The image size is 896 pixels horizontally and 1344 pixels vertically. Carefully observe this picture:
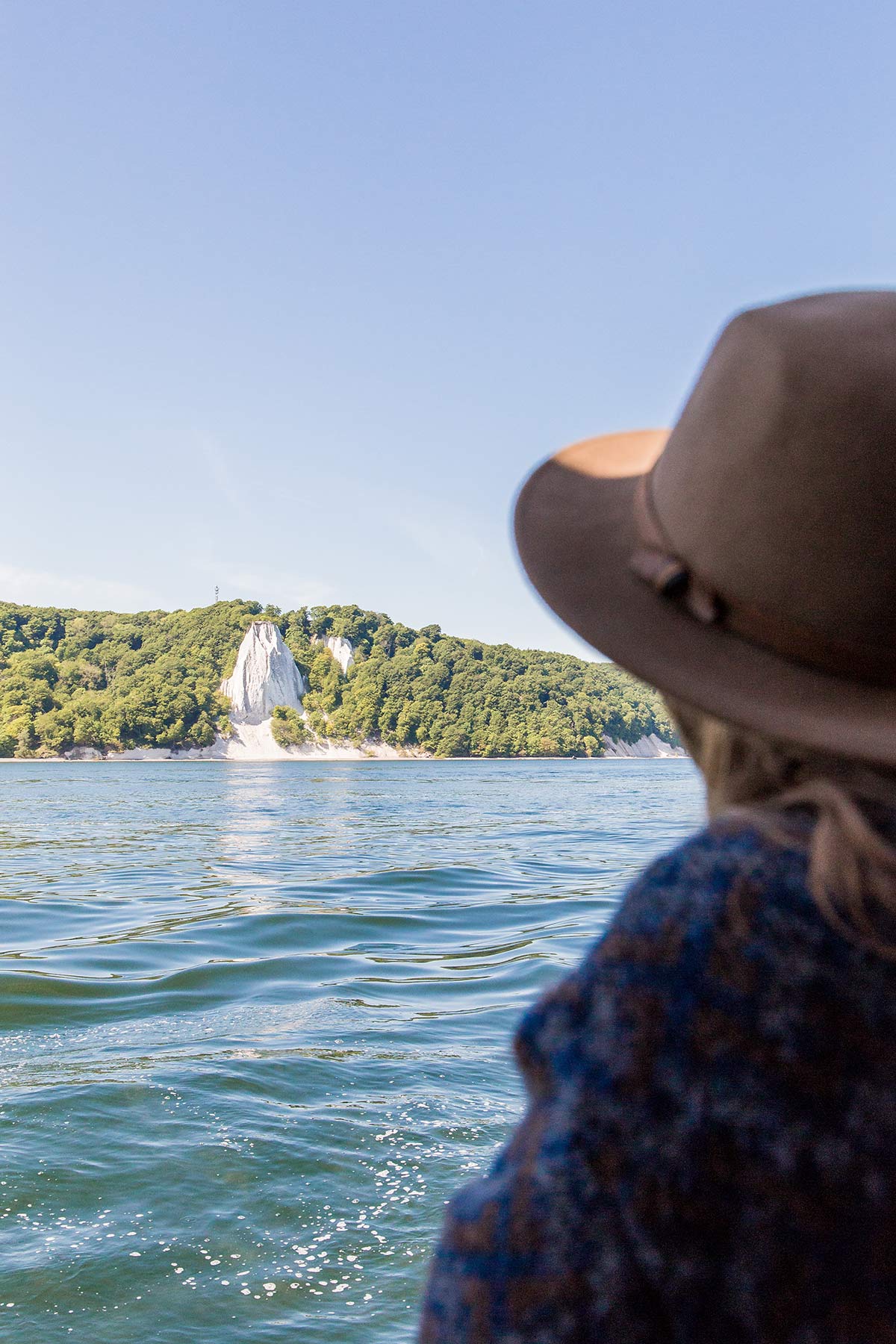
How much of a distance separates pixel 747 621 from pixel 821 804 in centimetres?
20

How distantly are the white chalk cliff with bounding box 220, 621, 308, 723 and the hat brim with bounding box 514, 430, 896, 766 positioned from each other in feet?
375

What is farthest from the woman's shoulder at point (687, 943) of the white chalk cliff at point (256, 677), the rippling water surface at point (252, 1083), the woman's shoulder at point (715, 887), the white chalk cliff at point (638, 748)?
the white chalk cliff at point (638, 748)

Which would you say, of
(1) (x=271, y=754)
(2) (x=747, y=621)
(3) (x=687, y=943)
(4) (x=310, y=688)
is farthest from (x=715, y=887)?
(4) (x=310, y=688)

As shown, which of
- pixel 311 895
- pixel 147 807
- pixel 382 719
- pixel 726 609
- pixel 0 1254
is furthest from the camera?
pixel 382 719

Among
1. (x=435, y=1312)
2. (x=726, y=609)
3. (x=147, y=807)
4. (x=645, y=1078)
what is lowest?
(x=147, y=807)

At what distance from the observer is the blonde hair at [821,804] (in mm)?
803

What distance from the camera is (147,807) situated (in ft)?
100

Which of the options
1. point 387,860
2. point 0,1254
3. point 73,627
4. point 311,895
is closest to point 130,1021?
point 0,1254

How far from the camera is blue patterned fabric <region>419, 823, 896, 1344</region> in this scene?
0.79m

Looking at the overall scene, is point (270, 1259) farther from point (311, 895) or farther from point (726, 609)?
point (311, 895)

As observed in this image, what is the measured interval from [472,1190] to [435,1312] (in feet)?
0.31

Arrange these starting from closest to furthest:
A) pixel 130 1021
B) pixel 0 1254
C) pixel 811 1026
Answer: pixel 811 1026 < pixel 0 1254 < pixel 130 1021

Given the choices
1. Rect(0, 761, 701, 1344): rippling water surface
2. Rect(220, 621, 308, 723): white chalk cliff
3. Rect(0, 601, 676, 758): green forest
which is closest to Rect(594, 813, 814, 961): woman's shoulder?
Rect(0, 761, 701, 1344): rippling water surface

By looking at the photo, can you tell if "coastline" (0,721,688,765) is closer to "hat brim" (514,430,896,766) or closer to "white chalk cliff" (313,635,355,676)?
"white chalk cliff" (313,635,355,676)
